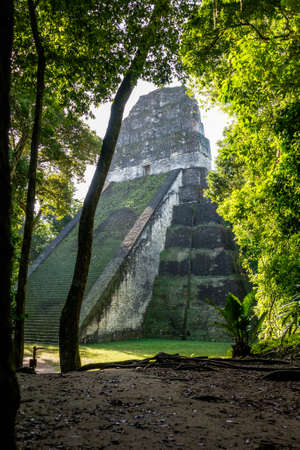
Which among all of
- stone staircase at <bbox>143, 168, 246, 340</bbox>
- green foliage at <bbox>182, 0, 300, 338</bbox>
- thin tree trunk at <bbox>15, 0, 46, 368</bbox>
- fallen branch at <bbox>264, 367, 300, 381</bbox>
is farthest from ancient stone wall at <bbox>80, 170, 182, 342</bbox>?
fallen branch at <bbox>264, 367, 300, 381</bbox>

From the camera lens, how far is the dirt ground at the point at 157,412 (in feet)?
6.00

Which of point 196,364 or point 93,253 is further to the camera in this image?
point 93,253

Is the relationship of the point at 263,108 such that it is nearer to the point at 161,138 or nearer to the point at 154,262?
the point at 154,262

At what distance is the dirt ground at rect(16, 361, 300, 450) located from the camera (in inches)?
72.1

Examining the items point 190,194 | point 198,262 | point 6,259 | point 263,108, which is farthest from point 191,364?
point 190,194

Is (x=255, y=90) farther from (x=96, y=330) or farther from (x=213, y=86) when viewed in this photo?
(x=96, y=330)

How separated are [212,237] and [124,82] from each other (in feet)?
39.1

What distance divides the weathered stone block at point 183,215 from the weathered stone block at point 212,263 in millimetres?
3191

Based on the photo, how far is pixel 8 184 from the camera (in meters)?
1.34

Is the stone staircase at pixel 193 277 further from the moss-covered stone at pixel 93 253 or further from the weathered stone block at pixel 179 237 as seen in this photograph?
the moss-covered stone at pixel 93 253

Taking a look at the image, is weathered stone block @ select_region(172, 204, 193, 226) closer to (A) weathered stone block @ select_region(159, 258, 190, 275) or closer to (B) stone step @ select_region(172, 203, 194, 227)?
(B) stone step @ select_region(172, 203, 194, 227)

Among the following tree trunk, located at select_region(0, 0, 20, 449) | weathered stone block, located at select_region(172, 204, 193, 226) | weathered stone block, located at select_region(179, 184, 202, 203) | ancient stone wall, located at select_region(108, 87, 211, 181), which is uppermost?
ancient stone wall, located at select_region(108, 87, 211, 181)

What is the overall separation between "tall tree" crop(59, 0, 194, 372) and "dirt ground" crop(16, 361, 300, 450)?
110cm

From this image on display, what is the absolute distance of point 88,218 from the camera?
Result: 197 inches
